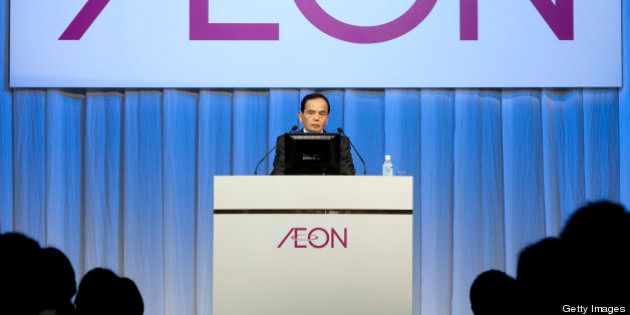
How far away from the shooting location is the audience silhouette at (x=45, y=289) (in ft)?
6.44

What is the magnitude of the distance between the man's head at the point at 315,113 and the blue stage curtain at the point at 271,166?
0.58 meters

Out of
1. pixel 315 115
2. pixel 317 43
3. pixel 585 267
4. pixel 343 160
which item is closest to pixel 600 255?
pixel 585 267

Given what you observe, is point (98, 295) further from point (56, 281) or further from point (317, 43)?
point (317, 43)

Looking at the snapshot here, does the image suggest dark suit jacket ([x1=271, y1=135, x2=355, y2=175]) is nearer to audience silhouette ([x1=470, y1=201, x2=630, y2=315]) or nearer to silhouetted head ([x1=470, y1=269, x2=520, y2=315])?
silhouetted head ([x1=470, y1=269, x2=520, y2=315])

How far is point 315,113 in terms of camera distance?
4305 mm

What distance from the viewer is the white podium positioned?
2777 millimetres

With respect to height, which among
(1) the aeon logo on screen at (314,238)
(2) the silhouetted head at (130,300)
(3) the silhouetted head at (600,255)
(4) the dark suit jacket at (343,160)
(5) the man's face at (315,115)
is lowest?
(2) the silhouetted head at (130,300)

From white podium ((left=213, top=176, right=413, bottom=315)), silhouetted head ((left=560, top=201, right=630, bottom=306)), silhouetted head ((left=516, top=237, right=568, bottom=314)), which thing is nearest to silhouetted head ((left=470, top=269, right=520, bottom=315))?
silhouetted head ((left=516, top=237, right=568, bottom=314))

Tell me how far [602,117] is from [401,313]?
9.08 ft

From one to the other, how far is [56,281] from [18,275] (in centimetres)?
15

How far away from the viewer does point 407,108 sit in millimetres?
4949

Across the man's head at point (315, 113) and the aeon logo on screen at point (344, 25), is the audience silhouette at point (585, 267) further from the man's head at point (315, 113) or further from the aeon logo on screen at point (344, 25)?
the aeon logo on screen at point (344, 25)

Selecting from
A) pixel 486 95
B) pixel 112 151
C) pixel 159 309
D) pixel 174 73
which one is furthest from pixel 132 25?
pixel 486 95

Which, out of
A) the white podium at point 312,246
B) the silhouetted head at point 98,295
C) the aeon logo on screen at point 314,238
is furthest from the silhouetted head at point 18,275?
the aeon logo on screen at point 314,238
